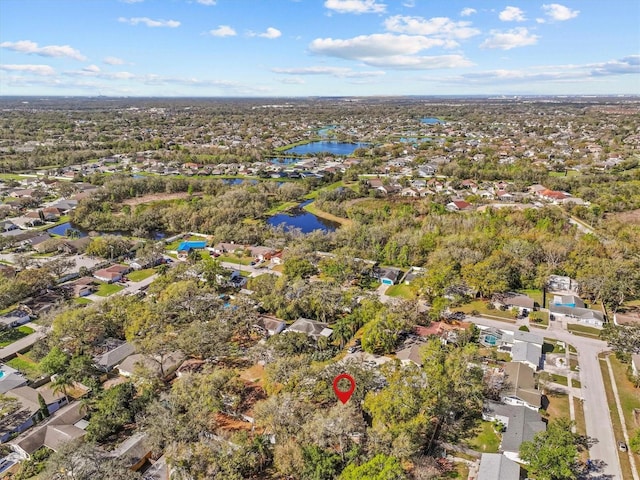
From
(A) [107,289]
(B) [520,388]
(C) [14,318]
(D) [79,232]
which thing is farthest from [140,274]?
(B) [520,388]

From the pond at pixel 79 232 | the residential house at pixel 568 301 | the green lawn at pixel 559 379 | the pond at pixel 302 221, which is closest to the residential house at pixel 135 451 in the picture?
the green lawn at pixel 559 379

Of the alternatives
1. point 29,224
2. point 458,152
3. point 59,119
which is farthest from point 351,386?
point 59,119

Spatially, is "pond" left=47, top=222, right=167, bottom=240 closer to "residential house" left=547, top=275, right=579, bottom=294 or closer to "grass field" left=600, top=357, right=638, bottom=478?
"residential house" left=547, top=275, right=579, bottom=294

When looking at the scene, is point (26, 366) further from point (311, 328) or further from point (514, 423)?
point (514, 423)

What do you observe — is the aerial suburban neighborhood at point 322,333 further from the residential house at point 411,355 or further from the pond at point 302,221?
the pond at point 302,221

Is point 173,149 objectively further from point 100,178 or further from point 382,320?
point 382,320

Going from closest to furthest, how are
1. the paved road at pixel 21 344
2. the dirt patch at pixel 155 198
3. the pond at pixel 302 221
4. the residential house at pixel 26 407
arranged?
1. the residential house at pixel 26 407
2. the paved road at pixel 21 344
3. the pond at pixel 302 221
4. the dirt patch at pixel 155 198

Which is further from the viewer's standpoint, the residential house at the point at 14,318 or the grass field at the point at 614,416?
the residential house at the point at 14,318
